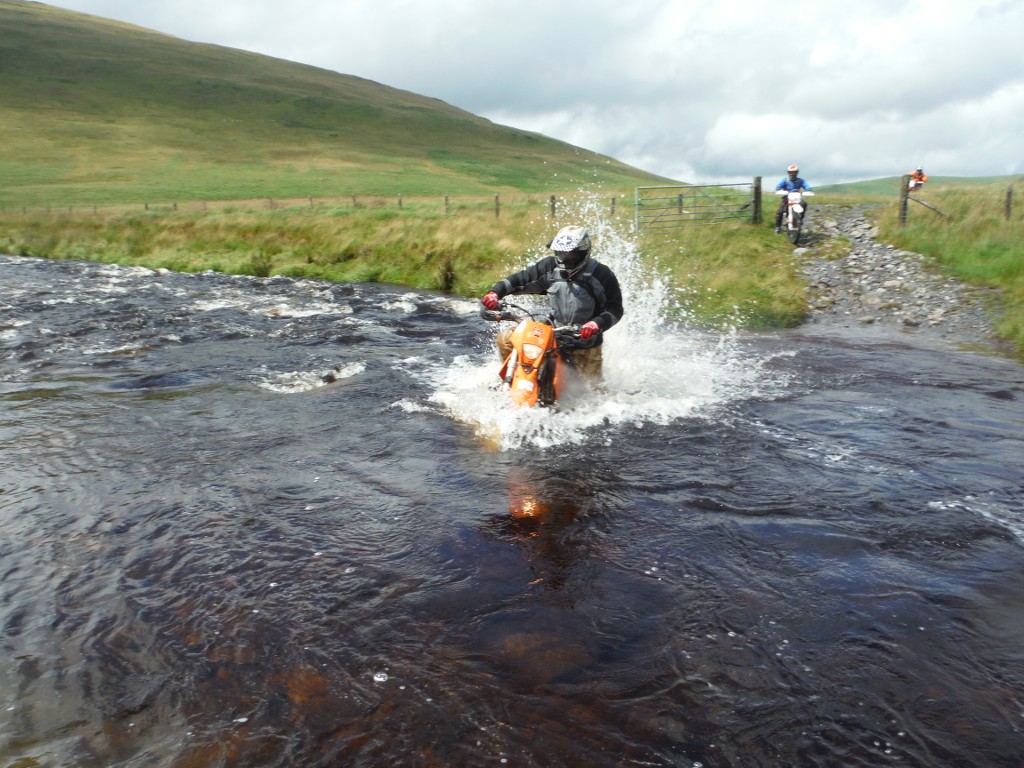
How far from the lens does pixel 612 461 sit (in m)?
7.91

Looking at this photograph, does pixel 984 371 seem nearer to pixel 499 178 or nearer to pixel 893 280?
pixel 893 280

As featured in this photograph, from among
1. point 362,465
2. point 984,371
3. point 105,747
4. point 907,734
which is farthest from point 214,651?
point 984,371

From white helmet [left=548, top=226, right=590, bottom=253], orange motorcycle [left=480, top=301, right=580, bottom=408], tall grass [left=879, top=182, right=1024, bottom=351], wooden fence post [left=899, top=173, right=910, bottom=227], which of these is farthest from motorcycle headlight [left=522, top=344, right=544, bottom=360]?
wooden fence post [left=899, top=173, right=910, bottom=227]

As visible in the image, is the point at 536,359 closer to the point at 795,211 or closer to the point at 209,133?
the point at 795,211

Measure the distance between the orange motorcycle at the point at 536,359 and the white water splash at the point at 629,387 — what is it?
0.22m

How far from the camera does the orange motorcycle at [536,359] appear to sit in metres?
8.73

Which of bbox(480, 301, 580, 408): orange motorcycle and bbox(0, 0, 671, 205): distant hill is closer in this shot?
bbox(480, 301, 580, 408): orange motorcycle

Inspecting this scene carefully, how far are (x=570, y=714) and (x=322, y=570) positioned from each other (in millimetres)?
2399

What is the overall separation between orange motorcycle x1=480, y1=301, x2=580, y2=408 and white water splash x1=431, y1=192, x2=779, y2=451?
0.22 metres

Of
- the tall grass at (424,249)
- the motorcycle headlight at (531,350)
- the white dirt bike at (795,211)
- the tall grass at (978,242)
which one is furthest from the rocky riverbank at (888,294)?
the motorcycle headlight at (531,350)

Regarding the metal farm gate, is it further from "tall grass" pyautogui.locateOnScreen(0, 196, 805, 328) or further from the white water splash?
the white water splash

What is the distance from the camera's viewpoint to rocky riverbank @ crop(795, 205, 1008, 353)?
49.2 feet

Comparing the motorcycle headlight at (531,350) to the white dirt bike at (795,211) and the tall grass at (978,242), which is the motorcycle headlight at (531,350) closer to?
the tall grass at (978,242)

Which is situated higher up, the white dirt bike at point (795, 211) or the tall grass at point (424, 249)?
the white dirt bike at point (795, 211)
